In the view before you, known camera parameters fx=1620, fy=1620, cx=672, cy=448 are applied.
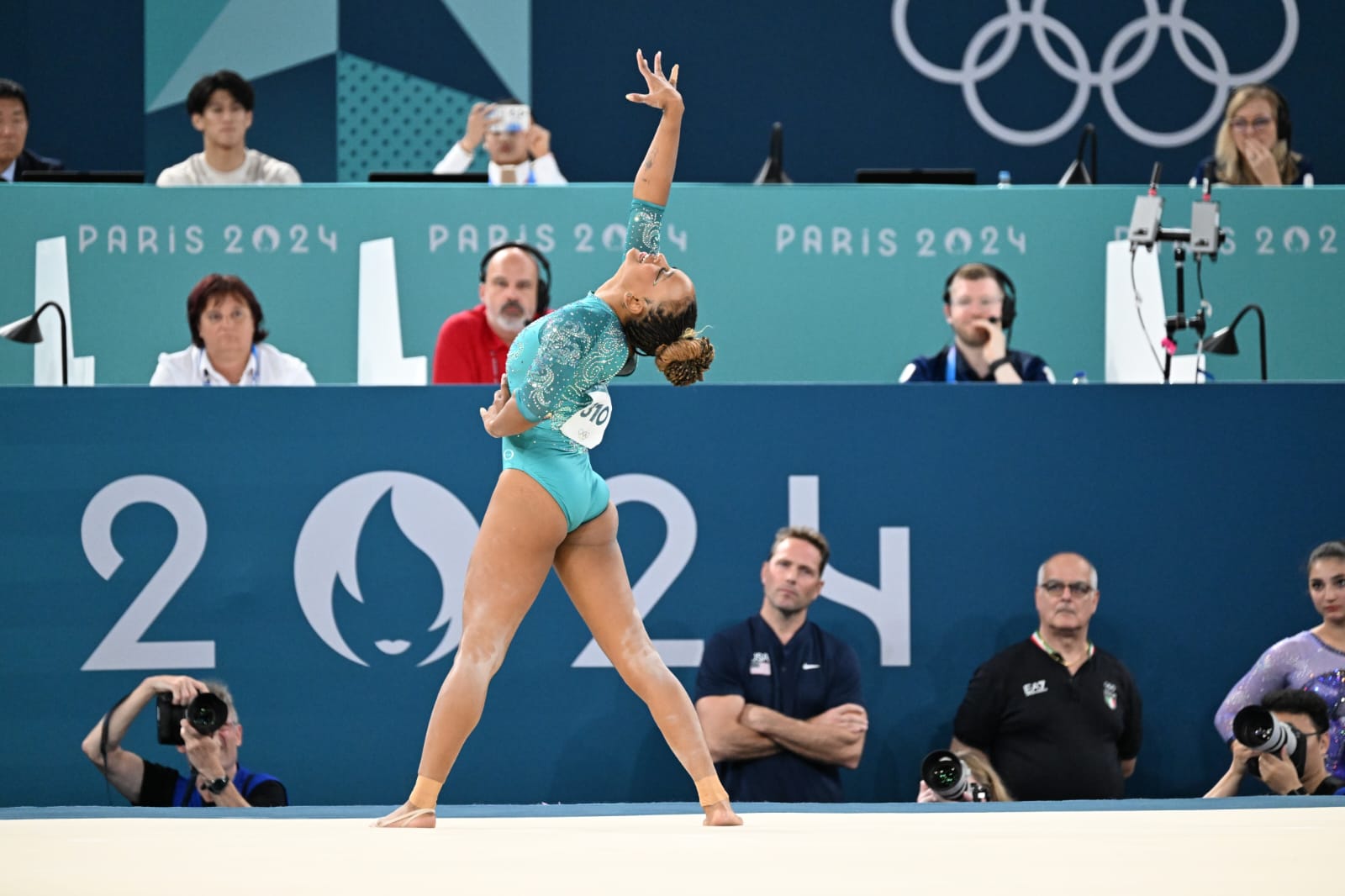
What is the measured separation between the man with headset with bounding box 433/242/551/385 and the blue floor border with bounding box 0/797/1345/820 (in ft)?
7.11

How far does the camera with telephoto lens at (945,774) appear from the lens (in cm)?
552

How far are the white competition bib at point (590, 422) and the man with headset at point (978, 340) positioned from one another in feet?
9.01

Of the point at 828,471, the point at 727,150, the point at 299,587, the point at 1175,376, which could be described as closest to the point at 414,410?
the point at 299,587

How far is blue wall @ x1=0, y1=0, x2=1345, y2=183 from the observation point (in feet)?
33.2

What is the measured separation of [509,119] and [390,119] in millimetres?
1918

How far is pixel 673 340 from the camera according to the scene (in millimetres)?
4145

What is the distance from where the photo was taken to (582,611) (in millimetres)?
4320

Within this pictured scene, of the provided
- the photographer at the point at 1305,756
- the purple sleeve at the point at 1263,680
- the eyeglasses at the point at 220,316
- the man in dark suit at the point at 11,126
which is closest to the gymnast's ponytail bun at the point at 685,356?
the photographer at the point at 1305,756

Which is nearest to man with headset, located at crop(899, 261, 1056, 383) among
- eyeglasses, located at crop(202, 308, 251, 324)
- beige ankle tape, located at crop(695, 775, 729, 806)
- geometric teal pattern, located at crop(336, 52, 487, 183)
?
eyeglasses, located at crop(202, 308, 251, 324)

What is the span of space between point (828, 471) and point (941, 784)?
1.28m

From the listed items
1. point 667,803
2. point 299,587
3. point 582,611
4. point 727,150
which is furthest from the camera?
point 727,150

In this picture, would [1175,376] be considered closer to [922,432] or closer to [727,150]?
[922,432]

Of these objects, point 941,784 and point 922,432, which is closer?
point 941,784

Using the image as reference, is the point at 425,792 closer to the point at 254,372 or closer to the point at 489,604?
the point at 489,604
